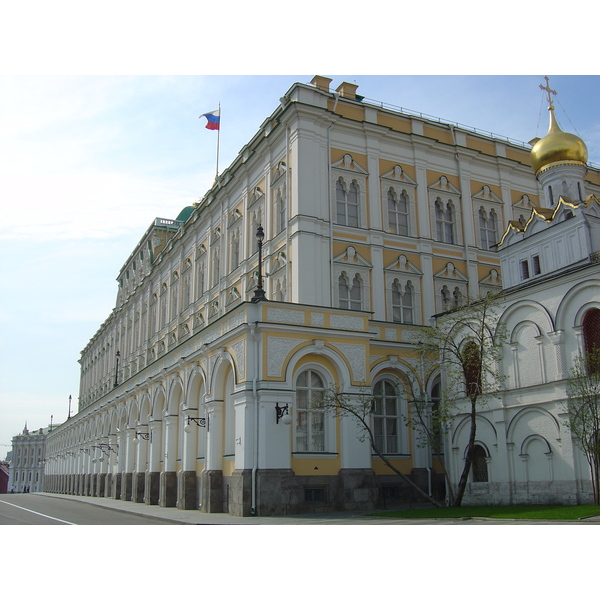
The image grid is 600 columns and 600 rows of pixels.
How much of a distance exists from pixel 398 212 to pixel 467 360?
1157 cm

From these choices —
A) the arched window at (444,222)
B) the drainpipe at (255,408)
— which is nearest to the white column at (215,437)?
the drainpipe at (255,408)

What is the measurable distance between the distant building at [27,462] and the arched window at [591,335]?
475 feet

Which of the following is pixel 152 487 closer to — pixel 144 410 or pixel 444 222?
pixel 144 410

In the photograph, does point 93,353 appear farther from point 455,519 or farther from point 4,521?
point 455,519

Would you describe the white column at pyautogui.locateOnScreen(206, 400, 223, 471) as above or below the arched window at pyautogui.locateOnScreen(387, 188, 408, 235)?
below

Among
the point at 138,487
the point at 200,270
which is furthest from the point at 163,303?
the point at 138,487

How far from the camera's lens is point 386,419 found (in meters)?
27.8

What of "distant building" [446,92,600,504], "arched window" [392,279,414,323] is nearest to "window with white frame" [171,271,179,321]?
"arched window" [392,279,414,323]

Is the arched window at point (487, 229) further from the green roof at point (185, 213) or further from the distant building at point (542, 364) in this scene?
the green roof at point (185, 213)

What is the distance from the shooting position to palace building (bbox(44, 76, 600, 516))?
2312cm

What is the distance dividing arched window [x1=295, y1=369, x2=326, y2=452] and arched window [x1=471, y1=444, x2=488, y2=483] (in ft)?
19.6

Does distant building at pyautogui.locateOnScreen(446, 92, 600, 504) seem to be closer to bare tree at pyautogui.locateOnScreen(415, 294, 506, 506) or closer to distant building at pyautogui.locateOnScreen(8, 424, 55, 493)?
bare tree at pyautogui.locateOnScreen(415, 294, 506, 506)

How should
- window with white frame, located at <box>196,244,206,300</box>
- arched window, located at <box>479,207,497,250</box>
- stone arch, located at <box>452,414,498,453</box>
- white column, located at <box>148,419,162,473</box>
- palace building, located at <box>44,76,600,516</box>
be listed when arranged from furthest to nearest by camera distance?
1. window with white frame, located at <box>196,244,206,300</box>
2. arched window, located at <box>479,207,497,250</box>
3. white column, located at <box>148,419,162,473</box>
4. stone arch, located at <box>452,414,498,453</box>
5. palace building, located at <box>44,76,600,516</box>

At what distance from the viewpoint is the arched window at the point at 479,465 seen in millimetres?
25281
